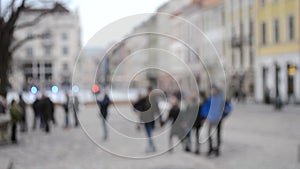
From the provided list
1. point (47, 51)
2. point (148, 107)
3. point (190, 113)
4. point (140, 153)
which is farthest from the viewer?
point (47, 51)

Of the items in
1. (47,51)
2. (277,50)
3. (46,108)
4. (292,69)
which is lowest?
(46,108)

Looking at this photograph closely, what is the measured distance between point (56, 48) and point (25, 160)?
311 feet

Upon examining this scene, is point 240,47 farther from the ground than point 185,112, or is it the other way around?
point 240,47

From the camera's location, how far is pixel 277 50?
137 ft

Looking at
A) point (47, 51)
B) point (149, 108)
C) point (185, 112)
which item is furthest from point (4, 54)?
point (47, 51)

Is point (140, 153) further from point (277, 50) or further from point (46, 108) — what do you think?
point (277, 50)

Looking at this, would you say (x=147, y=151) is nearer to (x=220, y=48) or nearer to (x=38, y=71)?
(x=220, y=48)

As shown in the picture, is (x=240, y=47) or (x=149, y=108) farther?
(x=240, y=47)

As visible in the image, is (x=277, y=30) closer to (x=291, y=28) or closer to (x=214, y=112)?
(x=291, y=28)

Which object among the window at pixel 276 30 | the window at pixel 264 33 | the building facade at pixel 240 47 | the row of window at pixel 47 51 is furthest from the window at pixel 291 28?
the row of window at pixel 47 51

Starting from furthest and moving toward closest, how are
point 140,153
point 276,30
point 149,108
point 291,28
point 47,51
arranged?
point 47,51, point 276,30, point 291,28, point 140,153, point 149,108

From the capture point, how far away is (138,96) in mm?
12109

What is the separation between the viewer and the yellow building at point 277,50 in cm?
3881

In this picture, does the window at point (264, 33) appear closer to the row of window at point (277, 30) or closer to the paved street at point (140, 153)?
the row of window at point (277, 30)
